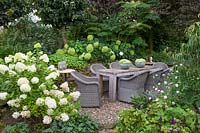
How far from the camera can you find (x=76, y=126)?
495 cm

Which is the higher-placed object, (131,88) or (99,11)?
(99,11)

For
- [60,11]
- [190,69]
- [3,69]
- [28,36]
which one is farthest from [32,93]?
[28,36]

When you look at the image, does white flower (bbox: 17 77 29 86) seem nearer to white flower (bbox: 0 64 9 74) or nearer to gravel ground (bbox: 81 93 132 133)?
white flower (bbox: 0 64 9 74)

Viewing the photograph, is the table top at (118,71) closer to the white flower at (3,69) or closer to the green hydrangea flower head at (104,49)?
the green hydrangea flower head at (104,49)

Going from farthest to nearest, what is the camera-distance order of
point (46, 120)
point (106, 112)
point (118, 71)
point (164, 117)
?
point (118, 71), point (106, 112), point (46, 120), point (164, 117)

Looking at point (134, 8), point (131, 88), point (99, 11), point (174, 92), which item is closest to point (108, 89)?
point (131, 88)

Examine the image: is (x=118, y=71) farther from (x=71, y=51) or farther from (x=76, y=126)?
(x=76, y=126)

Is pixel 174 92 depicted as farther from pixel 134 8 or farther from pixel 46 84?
pixel 134 8

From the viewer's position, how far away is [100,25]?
9.25 meters

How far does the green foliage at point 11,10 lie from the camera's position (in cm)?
859

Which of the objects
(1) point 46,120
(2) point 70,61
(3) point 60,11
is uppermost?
(3) point 60,11

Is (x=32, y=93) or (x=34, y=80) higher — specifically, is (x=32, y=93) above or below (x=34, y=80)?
below

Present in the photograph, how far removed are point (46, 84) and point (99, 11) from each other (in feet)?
18.6

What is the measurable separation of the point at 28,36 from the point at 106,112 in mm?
3643
